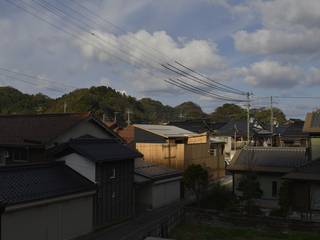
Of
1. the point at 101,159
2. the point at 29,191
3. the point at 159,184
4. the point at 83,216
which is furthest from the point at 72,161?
the point at 159,184

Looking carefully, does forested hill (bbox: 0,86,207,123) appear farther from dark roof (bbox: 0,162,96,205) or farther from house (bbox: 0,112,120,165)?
dark roof (bbox: 0,162,96,205)

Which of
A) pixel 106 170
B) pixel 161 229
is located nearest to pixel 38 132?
pixel 106 170

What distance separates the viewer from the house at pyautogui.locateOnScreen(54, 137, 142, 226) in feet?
67.8

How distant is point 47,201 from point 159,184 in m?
11.0

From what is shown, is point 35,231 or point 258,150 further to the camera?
point 258,150

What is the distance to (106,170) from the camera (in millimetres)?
21375

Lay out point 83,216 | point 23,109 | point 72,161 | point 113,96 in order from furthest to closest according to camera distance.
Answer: point 113,96
point 23,109
point 72,161
point 83,216

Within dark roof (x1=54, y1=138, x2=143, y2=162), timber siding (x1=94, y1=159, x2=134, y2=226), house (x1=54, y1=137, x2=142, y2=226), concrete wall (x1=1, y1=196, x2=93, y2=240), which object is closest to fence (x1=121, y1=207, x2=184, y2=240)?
timber siding (x1=94, y1=159, x2=134, y2=226)

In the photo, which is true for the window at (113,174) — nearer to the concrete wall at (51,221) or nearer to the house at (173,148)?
the concrete wall at (51,221)

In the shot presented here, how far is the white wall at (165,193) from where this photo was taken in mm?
26812

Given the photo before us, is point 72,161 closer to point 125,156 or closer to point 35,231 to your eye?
point 125,156

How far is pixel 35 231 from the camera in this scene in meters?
16.7

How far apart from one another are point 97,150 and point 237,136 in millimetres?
39697

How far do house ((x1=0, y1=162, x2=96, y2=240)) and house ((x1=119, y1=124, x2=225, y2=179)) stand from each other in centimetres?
1397
